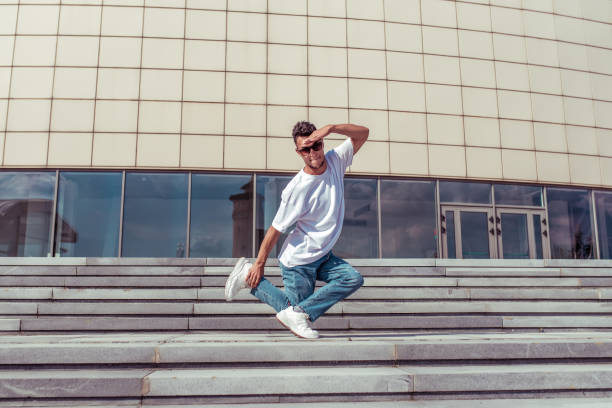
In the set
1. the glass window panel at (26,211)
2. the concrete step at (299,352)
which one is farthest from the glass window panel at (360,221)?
the concrete step at (299,352)

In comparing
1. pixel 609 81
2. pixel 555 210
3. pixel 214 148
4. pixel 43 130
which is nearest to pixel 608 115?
pixel 609 81

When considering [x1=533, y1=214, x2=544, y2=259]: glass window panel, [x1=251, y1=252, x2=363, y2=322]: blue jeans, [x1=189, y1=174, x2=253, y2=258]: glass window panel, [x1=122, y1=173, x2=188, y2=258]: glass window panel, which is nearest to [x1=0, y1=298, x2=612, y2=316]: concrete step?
[x1=251, y1=252, x2=363, y2=322]: blue jeans

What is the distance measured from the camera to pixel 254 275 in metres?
3.99

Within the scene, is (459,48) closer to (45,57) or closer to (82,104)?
(82,104)

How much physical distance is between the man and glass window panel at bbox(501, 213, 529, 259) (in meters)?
11.2

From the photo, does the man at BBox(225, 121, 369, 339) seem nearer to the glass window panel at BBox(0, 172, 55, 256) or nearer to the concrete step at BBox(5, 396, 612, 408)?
the concrete step at BBox(5, 396, 612, 408)

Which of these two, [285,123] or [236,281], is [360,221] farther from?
[236,281]

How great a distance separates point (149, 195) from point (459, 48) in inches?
398

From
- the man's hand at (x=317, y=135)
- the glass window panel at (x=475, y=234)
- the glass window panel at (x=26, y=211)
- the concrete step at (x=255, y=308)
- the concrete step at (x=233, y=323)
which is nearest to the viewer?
the man's hand at (x=317, y=135)

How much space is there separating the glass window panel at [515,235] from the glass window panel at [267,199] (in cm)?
657

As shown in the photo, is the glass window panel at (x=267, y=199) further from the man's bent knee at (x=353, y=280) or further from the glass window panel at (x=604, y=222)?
the glass window panel at (x=604, y=222)

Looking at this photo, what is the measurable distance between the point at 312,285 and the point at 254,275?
1.69 ft

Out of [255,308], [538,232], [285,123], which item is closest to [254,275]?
[255,308]

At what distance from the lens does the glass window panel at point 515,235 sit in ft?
44.9
